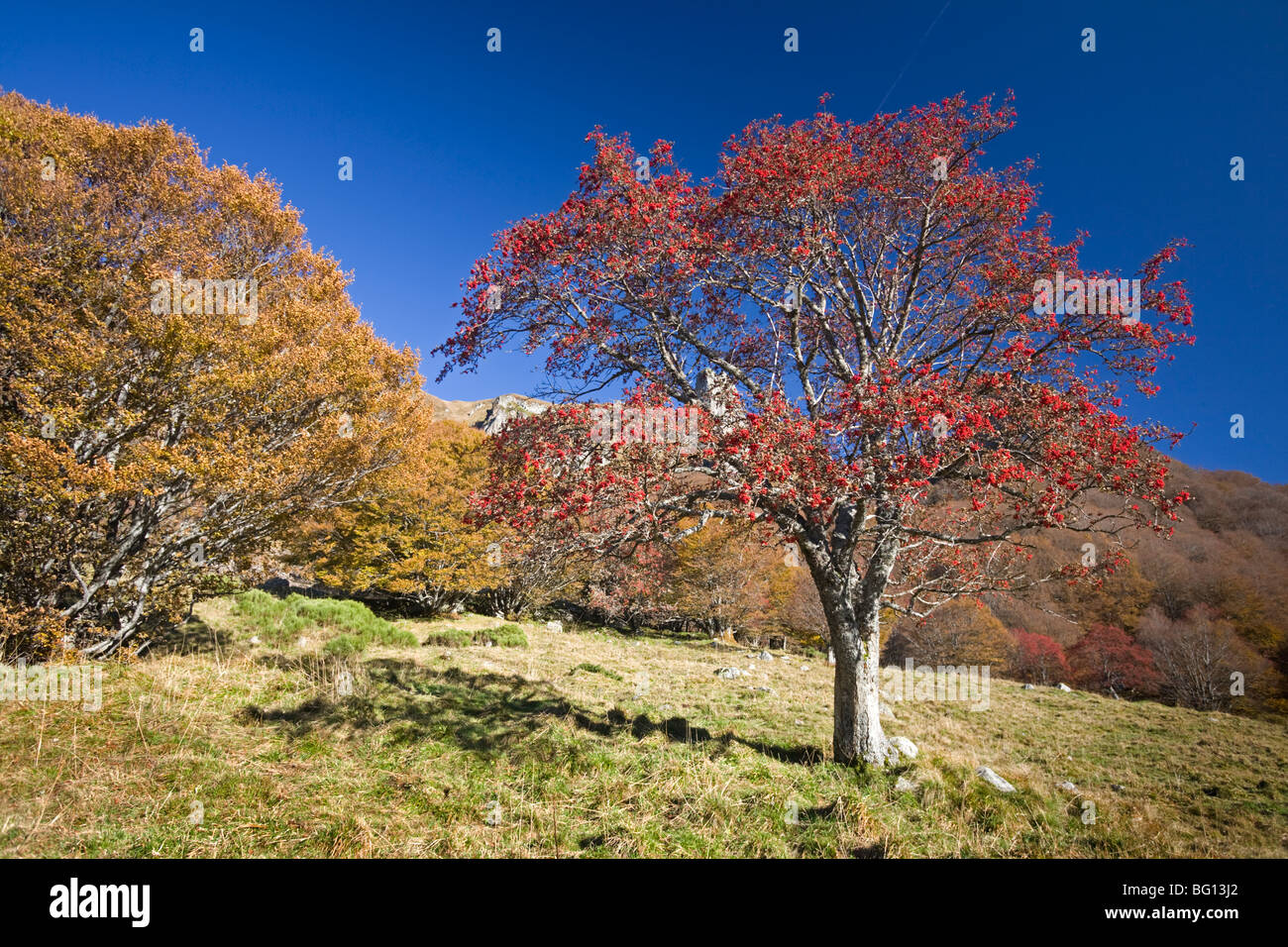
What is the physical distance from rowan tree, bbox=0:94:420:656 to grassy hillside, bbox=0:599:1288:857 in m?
2.22

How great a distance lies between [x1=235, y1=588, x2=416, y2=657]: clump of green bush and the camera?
14039 mm

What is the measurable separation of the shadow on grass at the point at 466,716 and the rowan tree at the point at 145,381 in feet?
14.5

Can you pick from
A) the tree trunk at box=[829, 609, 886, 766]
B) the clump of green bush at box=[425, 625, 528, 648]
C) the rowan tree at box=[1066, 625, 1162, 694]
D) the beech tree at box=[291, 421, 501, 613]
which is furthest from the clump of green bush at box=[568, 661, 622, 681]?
the rowan tree at box=[1066, 625, 1162, 694]

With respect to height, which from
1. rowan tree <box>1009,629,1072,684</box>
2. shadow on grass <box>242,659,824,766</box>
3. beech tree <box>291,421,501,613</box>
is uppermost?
beech tree <box>291,421,501,613</box>

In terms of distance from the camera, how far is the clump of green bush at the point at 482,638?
18.6 metres

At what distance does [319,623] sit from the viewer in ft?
56.1

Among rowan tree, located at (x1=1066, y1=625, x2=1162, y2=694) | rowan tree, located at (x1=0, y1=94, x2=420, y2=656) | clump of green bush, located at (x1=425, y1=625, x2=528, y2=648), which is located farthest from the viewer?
rowan tree, located at (x1=1066, y1=625, x2=1162, y2=694)

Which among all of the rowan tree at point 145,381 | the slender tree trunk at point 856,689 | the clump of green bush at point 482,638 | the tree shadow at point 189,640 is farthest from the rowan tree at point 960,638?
the rowan tree at point 145,381

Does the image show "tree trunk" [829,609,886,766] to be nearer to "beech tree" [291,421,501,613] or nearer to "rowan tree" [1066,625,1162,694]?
"beech tree" [291,421,501,613]

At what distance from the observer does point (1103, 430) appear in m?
6.10

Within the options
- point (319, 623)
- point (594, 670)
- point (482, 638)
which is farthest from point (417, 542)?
point (594, 670)

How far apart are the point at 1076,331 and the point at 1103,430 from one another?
A: 2875mm
